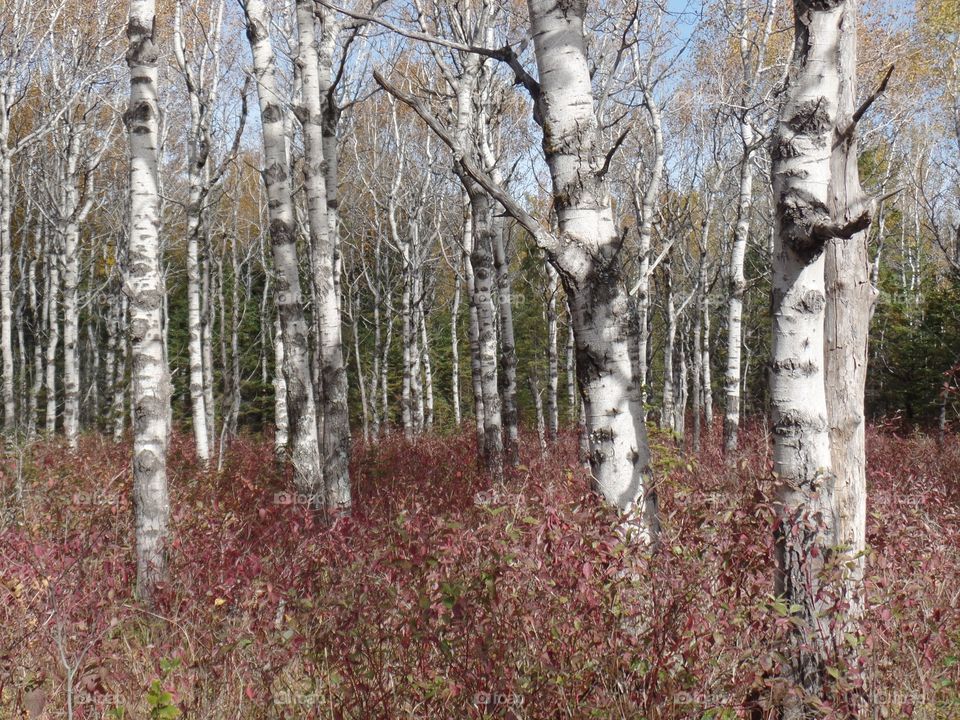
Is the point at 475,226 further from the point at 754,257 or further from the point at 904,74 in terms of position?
the point at 754,257

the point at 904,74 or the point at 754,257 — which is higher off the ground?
the point at 904,74

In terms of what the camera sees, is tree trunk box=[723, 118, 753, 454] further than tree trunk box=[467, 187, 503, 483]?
Yes

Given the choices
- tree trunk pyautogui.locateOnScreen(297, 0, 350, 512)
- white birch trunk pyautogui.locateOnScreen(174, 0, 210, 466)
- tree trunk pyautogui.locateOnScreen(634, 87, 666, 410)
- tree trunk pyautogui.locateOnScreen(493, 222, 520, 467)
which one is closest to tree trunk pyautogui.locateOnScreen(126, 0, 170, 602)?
tree trunk pyautogui.locateOnScreen(297, 0, 350, 512)

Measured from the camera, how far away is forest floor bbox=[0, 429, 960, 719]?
2.51m

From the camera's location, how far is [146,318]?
15.5 feet

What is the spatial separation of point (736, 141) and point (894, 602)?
1592 cm

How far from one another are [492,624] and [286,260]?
500cm

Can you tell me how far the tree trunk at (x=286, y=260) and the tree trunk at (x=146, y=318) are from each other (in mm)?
1895

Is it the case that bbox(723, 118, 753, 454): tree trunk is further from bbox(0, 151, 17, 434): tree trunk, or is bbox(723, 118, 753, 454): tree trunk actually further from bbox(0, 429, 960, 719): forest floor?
bbox(0, 151, 17, 434): tree trunk

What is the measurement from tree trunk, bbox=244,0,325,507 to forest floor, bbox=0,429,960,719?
7.76 ft

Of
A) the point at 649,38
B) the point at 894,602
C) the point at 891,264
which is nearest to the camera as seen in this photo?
the point at 894,602

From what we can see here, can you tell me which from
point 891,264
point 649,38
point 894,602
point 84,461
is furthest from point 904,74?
point 84,461

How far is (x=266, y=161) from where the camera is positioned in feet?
22.2

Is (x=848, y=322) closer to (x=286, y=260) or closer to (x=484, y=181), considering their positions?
(x=484, y=181)
